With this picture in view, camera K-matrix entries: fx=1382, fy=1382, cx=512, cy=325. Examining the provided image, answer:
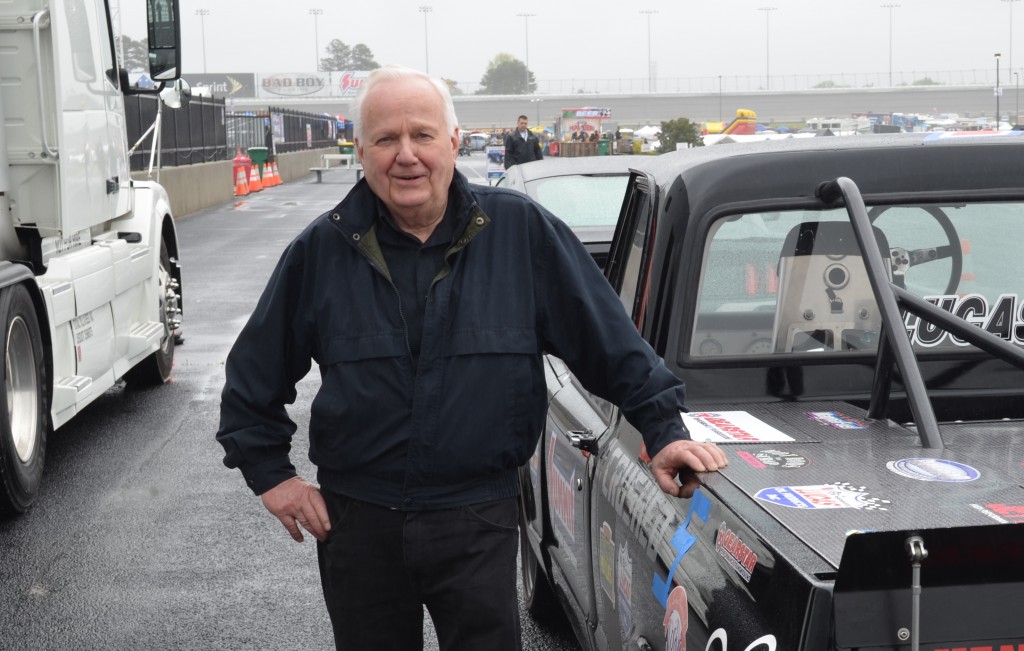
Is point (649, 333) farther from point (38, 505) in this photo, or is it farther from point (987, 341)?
point (38, 505)

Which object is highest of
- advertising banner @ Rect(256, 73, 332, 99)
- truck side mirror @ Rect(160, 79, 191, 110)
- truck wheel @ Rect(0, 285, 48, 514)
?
advertising banner @ Rect(256, 73, 332, 99)

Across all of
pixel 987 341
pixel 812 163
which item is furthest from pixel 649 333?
pixel 987 341

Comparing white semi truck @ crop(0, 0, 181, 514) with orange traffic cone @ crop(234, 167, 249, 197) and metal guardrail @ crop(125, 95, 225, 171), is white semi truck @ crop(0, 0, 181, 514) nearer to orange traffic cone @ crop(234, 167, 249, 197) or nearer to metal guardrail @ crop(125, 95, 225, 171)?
metal guardrail @ crop(125, 95, 225, 171)

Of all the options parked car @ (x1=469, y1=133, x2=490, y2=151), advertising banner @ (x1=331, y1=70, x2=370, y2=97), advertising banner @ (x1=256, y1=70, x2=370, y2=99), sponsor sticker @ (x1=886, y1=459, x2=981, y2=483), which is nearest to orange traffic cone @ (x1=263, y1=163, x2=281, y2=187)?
sponsor sticker @ (x1=886, y1=459, x2=981, y2=483)

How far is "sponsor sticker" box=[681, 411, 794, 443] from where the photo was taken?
10.4 ft

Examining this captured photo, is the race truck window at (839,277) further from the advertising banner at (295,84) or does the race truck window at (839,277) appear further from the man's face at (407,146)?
the advertising banner at (295,84)

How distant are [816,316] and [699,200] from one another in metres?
0.46

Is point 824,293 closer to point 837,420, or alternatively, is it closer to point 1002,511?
point 837,420

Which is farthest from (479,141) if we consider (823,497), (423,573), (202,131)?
(823,497)

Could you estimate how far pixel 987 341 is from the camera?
10.2 feet

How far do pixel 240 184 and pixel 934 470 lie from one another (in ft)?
120

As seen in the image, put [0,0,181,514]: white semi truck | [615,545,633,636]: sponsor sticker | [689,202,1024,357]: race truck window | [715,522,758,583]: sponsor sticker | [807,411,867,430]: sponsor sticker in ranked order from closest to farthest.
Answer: [715,522,758,583]: sponsor sticker
[615,545,633,636]: sponsor sticker
[807,411,867,430]: sponsor sticker
[689,202,1024,357]: race truck window
[0,0,181,514]: white semi truck

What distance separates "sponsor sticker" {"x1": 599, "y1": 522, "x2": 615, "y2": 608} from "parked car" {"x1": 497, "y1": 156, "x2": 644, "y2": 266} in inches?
250

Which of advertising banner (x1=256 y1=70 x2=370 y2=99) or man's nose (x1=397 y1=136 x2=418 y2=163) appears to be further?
advertising banner (x1=256 y1=70 x2=370 y2=99)
